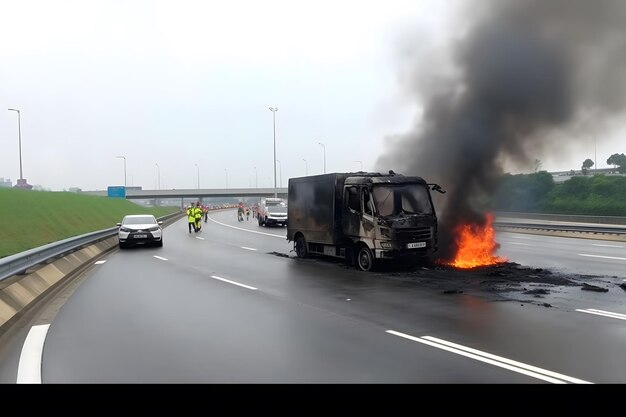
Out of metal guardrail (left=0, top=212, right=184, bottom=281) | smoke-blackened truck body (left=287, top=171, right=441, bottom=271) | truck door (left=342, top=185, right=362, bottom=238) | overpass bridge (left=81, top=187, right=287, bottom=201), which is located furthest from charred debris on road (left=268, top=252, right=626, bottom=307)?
overpass bridge (left=81, top=187, right=287, bottom=201)

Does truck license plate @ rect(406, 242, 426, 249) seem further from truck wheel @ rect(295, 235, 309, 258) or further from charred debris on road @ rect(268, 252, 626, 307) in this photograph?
truck wheel @ rect(295, 235, 309, 258)

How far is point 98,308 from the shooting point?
27.1 feet

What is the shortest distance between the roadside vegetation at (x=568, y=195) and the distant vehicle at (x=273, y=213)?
54.1ft

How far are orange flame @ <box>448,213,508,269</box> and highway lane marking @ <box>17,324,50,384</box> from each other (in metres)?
9.97

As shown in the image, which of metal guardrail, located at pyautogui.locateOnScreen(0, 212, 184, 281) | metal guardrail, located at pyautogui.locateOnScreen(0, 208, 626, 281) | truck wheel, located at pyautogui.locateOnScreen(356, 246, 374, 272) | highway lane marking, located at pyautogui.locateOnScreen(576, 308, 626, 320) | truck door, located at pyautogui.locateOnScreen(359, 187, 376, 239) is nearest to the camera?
highway lane marking, located at pyautogui.locateOnScreen(576, 308, 626, 320)

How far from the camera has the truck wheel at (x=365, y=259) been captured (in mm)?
12398

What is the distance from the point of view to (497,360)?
524cm

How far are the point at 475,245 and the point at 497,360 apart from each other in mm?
9114

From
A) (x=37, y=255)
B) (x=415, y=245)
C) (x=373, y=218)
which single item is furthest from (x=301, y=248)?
(x=37, y=255)

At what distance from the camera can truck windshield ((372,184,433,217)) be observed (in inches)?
484

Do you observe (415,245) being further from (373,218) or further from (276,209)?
(276,209)
